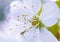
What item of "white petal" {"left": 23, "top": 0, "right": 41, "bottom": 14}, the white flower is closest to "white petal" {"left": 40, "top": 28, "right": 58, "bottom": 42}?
the white flower

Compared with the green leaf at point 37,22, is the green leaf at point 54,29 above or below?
below

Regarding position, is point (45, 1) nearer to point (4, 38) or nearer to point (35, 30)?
point (35, 30)

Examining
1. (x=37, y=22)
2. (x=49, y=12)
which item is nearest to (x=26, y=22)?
(x=37, y=22)

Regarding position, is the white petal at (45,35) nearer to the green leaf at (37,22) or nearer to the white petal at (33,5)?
the green leaf at (37,22)

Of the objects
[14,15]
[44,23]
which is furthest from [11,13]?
[44,23]

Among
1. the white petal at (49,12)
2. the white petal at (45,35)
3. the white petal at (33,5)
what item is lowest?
the white petal at (45,35)

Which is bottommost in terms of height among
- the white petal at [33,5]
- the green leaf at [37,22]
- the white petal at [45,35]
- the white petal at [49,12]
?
the white petal at [45,35]

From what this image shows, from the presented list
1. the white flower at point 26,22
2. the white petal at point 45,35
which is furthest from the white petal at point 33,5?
the white petal at point 45,35

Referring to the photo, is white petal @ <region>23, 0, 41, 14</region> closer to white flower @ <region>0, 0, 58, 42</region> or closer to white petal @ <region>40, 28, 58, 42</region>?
white flower @ <region>0, 0, 58, 42</region>
